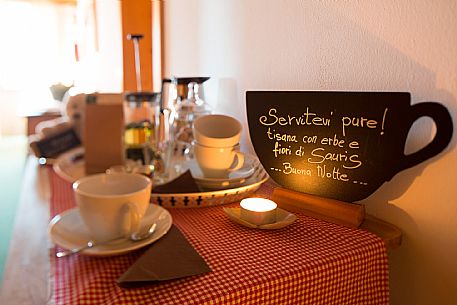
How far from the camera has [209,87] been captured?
120 centimetres

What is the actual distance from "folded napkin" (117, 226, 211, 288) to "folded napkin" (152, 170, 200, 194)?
152 millimetres

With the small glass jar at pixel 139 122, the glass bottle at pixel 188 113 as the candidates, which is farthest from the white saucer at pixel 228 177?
the small glass jar at pixel 139 122

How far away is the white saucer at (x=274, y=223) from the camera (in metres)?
0.55

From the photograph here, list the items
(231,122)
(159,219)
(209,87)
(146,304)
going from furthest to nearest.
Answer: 1. (209,87)
2. (231,122)
3. (159,219)
4. (146,304)

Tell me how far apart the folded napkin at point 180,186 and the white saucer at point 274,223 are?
0.08 metres

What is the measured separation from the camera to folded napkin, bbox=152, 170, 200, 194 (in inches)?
24.4

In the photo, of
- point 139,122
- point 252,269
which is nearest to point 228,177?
point 252,269

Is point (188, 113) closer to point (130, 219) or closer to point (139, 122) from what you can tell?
point (130, 219)

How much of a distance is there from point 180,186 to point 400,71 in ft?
1.35

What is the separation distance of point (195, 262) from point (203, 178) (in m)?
0.29

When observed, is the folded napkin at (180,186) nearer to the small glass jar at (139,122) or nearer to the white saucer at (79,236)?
the white saucer at (79,236)

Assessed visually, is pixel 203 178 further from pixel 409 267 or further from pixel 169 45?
pixel 169 45

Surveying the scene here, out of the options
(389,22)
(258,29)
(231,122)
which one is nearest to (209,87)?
(258,29)

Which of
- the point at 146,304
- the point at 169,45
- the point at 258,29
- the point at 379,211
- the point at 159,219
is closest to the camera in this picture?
the point at 146,304
